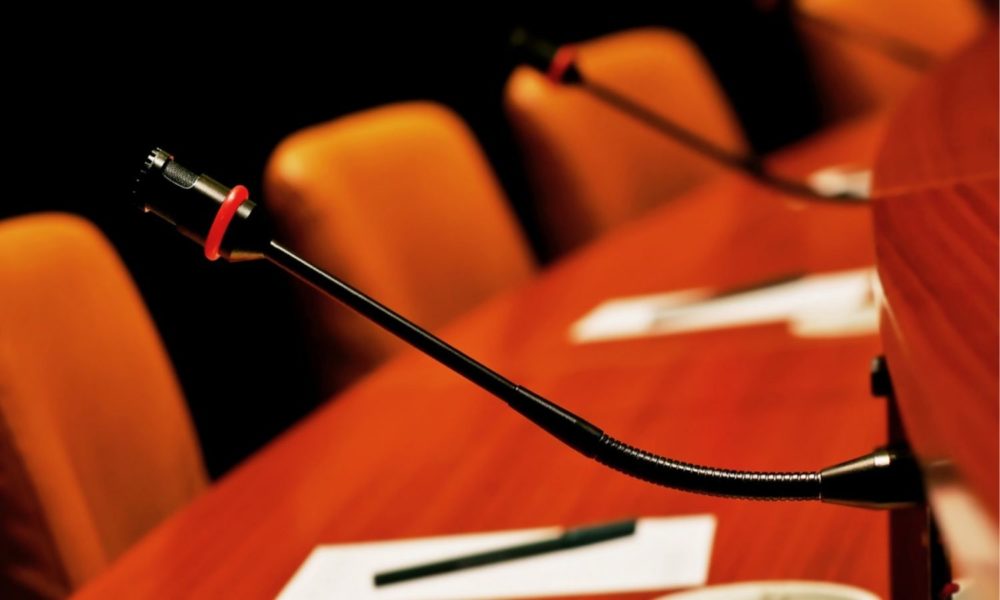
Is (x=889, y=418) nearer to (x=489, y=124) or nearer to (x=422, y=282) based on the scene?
(x=422, y=282)

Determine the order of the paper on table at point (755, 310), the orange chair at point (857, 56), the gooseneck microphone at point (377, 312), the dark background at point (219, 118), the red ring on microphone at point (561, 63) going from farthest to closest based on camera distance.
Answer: the orange chair at point (857, 56), the dark background at point (219, 118), the red ring on microphone at point (561, 63), the paper on table at point (755, 310), the gooseneck microphone at point (377, 312)

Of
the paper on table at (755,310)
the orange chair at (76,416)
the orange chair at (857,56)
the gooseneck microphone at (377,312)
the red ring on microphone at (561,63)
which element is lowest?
the orange chair at (76,416)

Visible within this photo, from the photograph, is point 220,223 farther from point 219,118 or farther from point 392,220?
point 219,118

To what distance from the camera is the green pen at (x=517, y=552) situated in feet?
2.63

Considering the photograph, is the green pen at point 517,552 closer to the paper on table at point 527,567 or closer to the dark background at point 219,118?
the paper on table at point 527,567

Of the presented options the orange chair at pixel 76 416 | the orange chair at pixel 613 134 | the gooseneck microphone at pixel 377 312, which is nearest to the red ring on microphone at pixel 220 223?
the gooseneck microphone at pixel 377 312

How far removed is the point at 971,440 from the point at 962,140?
2.59 ft

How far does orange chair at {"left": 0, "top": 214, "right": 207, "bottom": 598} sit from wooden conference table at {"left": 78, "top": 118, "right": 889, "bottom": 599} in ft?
0.46

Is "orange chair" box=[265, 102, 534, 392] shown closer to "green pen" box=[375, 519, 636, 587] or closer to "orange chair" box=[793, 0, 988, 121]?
"green pen" box=[375, 519, 636, 587]

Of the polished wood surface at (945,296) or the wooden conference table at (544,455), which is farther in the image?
the wooden conference table at (544,455)

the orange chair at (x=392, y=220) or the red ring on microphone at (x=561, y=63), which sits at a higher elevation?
the red ring on microphone at (x=561, y=63)

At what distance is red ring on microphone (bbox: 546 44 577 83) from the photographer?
1406 millimetres

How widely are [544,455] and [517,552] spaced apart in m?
0.19

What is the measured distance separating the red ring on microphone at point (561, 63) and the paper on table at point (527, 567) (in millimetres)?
683
